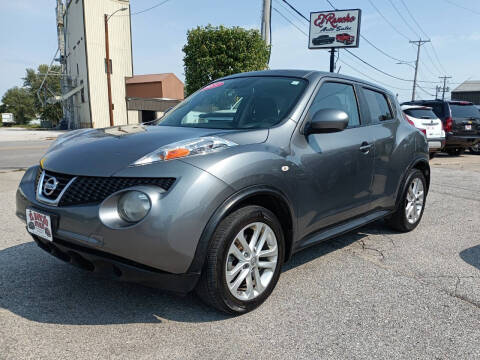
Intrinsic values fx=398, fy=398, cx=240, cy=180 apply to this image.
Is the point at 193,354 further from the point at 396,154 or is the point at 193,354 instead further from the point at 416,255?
the point at 396,154

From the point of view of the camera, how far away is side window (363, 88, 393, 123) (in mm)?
3973

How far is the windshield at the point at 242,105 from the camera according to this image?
3088 millimetres

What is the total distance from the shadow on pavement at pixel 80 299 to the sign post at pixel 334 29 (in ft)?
85.2

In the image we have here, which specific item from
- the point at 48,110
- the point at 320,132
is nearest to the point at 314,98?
the point at 320,132

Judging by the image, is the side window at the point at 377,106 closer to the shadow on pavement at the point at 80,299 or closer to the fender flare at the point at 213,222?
the shadow on pavement at the point at 80,299

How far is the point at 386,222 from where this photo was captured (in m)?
4.62

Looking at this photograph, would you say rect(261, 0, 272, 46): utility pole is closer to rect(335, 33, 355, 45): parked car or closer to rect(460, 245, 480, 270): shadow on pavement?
rect(335, 33, 355, 45): parked car

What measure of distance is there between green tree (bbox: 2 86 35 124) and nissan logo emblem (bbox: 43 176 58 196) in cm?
9746

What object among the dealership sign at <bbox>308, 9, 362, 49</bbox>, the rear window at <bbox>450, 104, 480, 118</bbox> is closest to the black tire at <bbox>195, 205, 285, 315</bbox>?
the rear window at <bbox>450, 104, 480, 118</bbox>

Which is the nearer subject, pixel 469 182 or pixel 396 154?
pixel 396 154

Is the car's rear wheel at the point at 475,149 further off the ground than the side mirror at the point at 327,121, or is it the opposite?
the side mirror at the point at 327,121

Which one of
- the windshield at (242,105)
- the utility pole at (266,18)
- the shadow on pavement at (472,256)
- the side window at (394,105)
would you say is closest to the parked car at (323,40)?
the utility pole at (266,18)

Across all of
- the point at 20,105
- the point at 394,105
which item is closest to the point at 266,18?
the point at 394,105

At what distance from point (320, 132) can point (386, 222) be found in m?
2.15
